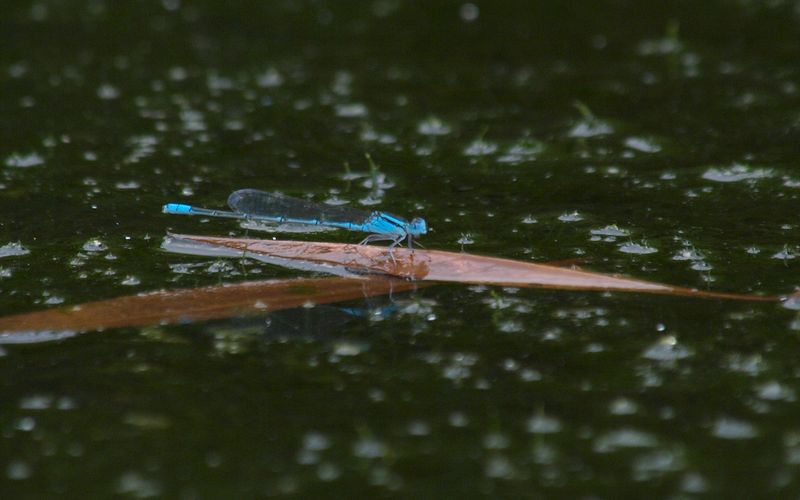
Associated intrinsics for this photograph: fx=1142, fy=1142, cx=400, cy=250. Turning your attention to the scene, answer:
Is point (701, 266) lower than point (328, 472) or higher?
higher

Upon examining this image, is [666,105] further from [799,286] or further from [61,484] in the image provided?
[61,484]

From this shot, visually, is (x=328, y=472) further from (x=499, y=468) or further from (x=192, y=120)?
(x=192, y=120)

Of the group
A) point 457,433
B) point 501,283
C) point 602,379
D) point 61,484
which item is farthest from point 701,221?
point 61,484

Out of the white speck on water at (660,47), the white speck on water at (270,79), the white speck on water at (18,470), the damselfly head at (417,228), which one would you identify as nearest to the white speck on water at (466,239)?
the damselfly head at (417,228)

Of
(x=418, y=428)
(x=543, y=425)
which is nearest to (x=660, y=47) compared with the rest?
(x=543, y=425)

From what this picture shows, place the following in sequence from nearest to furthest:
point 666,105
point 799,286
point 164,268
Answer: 1. point 799,286
2. point 164,268
3. point 666,105
